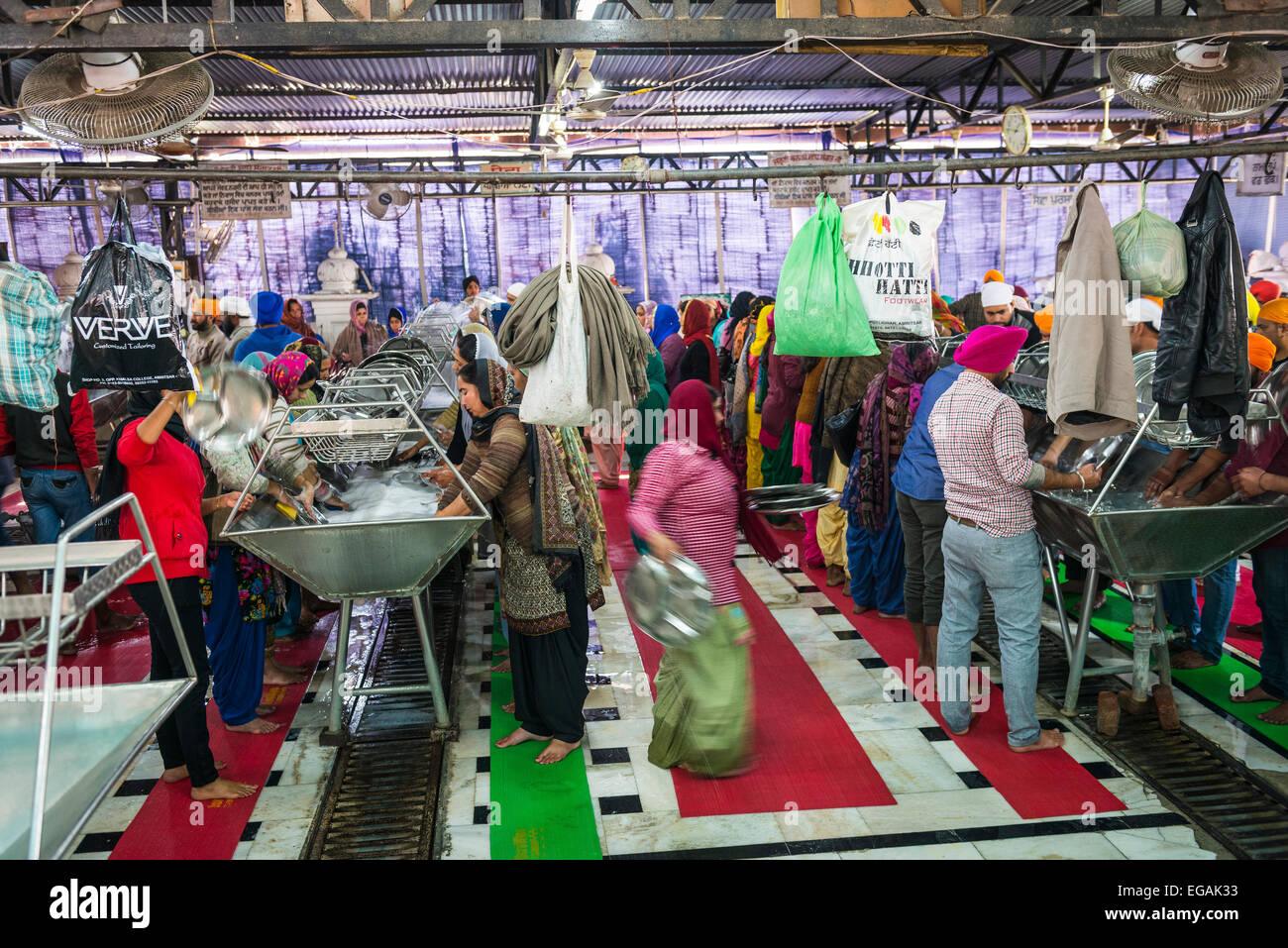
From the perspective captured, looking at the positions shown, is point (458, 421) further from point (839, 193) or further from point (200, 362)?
point (839, 193)

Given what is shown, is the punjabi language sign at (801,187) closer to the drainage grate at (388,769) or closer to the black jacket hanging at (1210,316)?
the black jacket hanging at (1210,316)

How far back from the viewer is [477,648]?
18.3 ft

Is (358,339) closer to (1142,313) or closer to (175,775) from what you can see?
(175,775)

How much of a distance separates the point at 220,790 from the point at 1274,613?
15.0 feet

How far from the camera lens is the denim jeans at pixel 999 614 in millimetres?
3885

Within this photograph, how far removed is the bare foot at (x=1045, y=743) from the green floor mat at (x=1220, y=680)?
0.88 m

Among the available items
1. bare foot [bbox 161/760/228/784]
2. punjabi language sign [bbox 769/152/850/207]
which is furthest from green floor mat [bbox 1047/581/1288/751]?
bare foot [bbox 161/760/228/784]

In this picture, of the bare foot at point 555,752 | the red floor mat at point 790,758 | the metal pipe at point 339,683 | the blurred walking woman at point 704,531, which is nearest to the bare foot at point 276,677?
the metal pipe at point 339,683

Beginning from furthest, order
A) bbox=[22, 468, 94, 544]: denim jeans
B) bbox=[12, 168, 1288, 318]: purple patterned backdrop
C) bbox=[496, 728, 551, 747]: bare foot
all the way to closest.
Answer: bbox=[12, 168, 1288, 318]: purple patterned backdrop < bbox=[22, 468, 94, 544]: denim jeans < bbox=[496, 728, 551, 747]: bare foot

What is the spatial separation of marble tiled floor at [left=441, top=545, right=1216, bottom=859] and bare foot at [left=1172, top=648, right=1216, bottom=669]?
0.88m

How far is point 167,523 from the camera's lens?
3.59 metres

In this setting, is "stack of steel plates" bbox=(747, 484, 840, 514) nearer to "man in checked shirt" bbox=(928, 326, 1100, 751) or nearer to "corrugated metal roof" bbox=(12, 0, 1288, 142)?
"man in checked shirt" bbox=(928, 326, 1100, 751)

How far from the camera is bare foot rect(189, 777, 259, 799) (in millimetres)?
3887

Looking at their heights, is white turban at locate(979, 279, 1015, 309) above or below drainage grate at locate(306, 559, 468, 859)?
above
